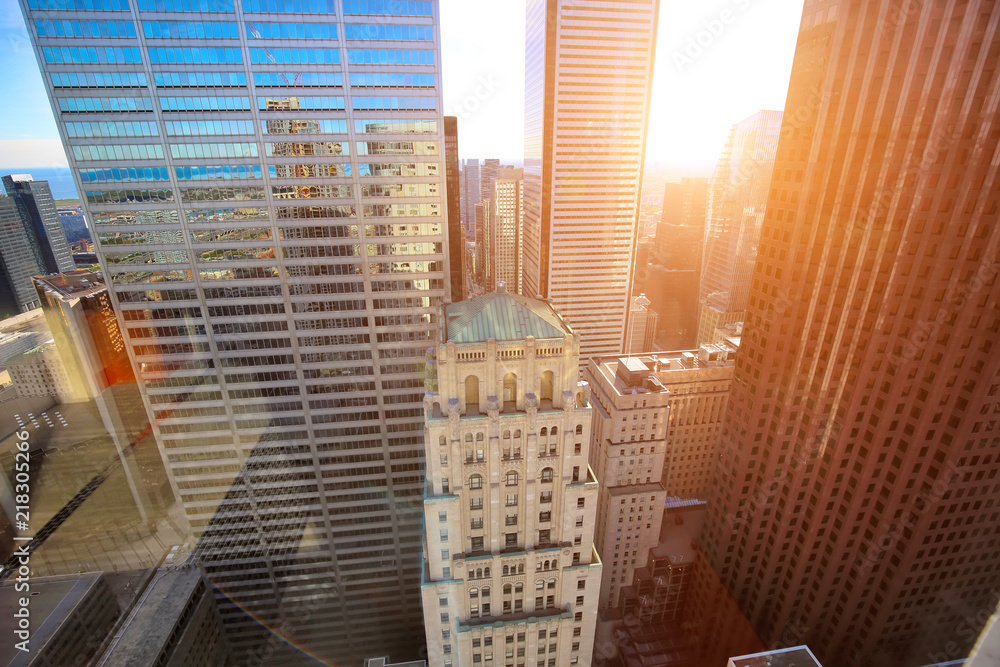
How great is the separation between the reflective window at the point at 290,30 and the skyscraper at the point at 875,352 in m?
52.6

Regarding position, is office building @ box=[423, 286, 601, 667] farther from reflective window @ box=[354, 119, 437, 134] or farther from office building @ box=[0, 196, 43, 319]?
office building @ box=[0, 196, 43, 319]

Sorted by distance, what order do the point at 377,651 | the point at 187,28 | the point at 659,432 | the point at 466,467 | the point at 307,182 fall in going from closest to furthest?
the point at 466,467 < the point at 187,28 < the point at 307,182 < the point at 377,651 < the point at 659,432

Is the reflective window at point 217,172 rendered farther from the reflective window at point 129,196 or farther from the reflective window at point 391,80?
the reflective window at point 391,80

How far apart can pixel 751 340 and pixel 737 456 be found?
1685 centimetres

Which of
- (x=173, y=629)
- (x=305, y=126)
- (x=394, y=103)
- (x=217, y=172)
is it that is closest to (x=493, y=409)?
(x=394, y=103)

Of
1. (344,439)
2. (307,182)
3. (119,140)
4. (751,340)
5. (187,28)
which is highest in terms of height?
(187,28)

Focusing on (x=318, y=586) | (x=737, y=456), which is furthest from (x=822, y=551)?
(x=318, y=586)

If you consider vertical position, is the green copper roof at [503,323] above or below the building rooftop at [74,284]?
above

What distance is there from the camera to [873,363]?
50.6 m

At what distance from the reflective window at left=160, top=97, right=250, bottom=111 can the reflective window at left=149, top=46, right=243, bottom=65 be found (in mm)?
3357

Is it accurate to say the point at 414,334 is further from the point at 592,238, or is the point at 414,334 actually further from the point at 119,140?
the point at 592,238

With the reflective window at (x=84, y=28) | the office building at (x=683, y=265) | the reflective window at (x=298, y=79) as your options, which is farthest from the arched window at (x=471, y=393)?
the office building at (x=683, y=265)

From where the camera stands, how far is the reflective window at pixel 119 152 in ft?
150

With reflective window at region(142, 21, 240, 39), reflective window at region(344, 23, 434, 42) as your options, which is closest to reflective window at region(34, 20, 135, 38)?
reflective window at region(142, 21, 240, 39)
